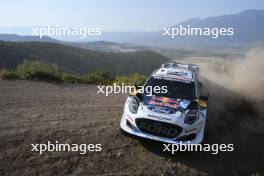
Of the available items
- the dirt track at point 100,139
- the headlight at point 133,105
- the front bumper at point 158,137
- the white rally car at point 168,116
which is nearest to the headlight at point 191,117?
the white rally car at point 168,116

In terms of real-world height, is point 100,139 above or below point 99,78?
below

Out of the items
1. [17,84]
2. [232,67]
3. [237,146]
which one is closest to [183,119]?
[237,146]

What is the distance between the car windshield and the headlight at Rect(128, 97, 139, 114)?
72 cm

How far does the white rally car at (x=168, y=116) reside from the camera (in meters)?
7.21

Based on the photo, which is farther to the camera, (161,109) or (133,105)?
(133,105)

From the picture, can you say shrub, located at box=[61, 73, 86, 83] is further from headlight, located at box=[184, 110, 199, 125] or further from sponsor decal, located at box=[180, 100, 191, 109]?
headlight, located at box=[184, 110, 199, 125]

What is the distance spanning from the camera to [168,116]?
7301mm

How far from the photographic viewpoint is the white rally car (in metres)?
7.21

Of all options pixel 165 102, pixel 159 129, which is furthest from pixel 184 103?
pixel 159 129

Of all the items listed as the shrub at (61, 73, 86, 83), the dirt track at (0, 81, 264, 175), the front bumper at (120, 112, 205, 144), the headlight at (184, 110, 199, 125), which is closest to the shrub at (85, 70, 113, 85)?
the shrub at (61, 73, 86, 83)

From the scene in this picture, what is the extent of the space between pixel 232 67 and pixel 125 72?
213 feet

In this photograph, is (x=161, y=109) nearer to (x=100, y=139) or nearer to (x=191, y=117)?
(x=191, y=117)

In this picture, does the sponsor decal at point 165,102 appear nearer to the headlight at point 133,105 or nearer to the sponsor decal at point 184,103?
the sponsor decal at point 184,103

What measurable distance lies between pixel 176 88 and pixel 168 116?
1690 mm
